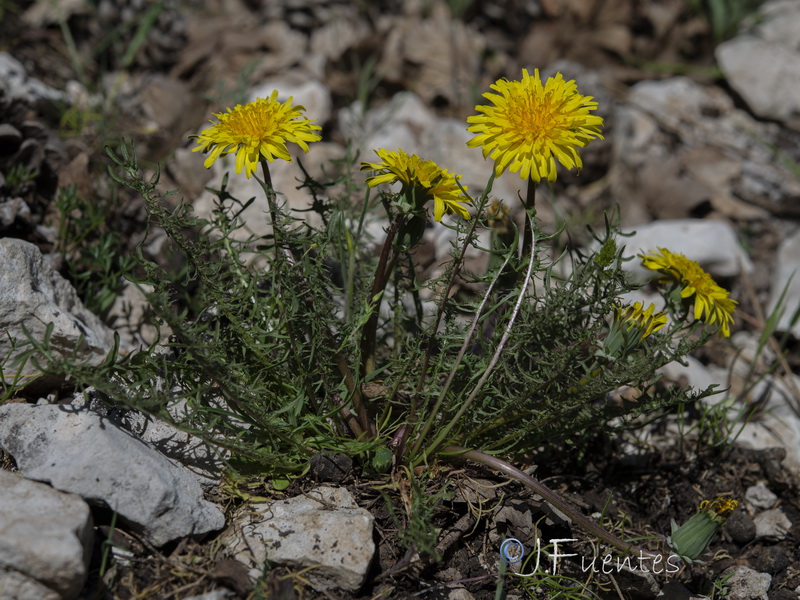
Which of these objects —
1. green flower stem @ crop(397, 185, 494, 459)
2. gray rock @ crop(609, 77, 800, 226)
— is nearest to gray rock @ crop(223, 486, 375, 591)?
green flower stem @ crop(397, 185, 494, 459)

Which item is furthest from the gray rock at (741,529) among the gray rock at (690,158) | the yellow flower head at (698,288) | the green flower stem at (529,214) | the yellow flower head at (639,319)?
the gray rock at (690,158)

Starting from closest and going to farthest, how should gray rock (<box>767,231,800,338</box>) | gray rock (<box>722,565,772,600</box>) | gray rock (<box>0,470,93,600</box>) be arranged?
gray rock (<box>0,470,93,600</box>)
gray rock (<box>722,565,772,600</box>)
gray rock (<box>767,231,800,338</box>)

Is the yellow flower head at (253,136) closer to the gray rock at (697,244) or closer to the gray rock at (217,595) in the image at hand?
the gray rock at (217,595)

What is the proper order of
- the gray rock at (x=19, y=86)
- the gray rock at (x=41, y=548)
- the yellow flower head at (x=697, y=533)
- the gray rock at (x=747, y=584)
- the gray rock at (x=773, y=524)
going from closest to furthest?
the gray rock at (x=41, y=548) < the yellow flower head at (x=697, y=533) < the gray rock at (x=747, y=584) < the gray rock at (x=773, y=524) < the gray rock at (x=19, y=86)

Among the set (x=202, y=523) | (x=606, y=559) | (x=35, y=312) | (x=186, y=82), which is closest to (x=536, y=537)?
(x=606, y=559)

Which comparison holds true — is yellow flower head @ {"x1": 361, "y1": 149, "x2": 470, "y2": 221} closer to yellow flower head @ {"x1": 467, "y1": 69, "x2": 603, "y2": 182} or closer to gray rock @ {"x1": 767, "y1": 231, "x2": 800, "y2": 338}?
yellow flower head @ {"x1": 467, "y1": 69, "x2": 603, "y2": 182}

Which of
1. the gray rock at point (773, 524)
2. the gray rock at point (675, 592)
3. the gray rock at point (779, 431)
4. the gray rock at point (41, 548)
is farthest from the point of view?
the gray rock at point (779, 431)
